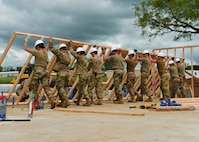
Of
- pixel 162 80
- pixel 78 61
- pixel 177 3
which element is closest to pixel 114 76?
pixel 78 61

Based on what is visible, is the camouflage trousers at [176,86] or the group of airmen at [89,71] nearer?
the group of airmen at [89,71]

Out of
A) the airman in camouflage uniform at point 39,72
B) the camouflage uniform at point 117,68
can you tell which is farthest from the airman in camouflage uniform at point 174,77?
the airman in camouflage uniform at point 39,72

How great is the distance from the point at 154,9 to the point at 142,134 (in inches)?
825

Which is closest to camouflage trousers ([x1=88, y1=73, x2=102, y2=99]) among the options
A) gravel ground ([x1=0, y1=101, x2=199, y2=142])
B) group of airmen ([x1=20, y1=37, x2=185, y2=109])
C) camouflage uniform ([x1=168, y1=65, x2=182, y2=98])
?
group of airmen ([x1=20, y1=37, x2=185, y2=109])

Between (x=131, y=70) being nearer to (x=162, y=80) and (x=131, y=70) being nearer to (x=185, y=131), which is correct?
(x=162, y=80)

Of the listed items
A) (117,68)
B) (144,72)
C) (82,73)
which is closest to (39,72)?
(82,73)

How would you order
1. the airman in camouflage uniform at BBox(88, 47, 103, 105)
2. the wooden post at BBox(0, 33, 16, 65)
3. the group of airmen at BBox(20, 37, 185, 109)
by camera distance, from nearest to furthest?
the wooden post at BBox(0, 33, 16, 65) < the group of airmen at BBox(20, 37, 185, 109) < the airman in camouflage uniform at BBox(88, 47, 103, 105)

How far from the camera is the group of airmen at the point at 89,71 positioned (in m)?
9.98

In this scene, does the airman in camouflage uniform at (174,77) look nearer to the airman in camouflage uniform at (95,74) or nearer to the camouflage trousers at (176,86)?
the camouflage trousers at (176,86)

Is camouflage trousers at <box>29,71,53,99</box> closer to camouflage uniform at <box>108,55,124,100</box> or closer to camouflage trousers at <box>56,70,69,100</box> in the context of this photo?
camouflage trousers at <box>56,70,69,100</box>

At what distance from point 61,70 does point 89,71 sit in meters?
2.11

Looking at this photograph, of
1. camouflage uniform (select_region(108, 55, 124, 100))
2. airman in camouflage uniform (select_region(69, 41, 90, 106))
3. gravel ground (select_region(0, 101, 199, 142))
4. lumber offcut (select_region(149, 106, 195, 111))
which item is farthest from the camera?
camouflage uniform (select_region(108, 55, 124, 100))

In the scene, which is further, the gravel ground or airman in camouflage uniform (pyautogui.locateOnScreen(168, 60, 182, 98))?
airman in camouflage uniform (pyautogui.locateOnScreen(168, 60, 182, 98))

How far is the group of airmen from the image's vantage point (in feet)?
32.7
